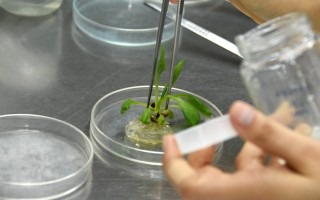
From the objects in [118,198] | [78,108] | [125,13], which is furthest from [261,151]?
[125,13]

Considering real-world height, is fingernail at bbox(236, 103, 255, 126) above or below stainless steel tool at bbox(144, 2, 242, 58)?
above

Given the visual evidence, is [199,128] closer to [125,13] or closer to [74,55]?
[74,55]

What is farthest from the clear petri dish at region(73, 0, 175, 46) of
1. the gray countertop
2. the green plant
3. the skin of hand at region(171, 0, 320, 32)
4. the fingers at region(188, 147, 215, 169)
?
the fingers at region(188, 147, 215, 169)

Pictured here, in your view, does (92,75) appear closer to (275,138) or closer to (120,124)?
(120,124)

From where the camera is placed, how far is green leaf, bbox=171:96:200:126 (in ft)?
3.25

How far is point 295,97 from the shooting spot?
27.6 inches

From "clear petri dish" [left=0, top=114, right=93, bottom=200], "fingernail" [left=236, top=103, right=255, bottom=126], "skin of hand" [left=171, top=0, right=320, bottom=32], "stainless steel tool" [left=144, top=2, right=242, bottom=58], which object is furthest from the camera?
"stainless steel tool" [left=144, top=2, right=242, bottom=58]

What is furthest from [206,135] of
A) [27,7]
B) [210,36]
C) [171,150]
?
[27,7]

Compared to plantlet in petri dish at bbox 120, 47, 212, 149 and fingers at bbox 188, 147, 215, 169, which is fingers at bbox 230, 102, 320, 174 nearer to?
fingers at bbox 188, 147, 215, 169

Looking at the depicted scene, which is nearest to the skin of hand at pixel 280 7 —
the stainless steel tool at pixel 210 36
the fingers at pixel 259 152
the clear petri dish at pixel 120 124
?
the stainless steel tool at pixel 210 36

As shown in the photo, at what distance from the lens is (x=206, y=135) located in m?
0.68

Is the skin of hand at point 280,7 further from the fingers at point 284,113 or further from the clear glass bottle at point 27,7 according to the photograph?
the fingers at point 284,113

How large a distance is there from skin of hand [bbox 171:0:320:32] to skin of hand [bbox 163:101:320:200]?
1.74 feet

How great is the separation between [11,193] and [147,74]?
0.42m
